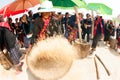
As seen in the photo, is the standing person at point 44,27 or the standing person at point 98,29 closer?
the standing person at point 44,27

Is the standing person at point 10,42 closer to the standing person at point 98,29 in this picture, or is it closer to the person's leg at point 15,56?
the person's leg at point 15,56

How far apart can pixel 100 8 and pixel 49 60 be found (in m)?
9.29

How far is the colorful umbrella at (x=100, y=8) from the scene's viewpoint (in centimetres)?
1647

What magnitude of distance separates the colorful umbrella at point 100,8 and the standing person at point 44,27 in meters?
6.56

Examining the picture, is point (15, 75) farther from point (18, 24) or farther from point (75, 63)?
point (18, 24)

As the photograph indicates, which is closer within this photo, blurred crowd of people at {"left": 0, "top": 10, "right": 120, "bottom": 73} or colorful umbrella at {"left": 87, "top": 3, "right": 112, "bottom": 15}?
blurred crowd of people at {"left": 0, "top": 10, "right": 120, "bottom": 73}

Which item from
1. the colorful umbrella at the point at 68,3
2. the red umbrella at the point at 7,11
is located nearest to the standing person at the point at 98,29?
the colorful umbrella at the point at 68,3

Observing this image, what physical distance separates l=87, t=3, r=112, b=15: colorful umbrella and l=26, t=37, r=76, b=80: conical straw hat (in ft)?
26.1

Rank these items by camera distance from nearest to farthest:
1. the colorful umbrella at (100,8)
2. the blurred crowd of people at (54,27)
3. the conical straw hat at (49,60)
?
the conical straw hat at (49,60) < the blurred crowd of people at (54,27) < the colorful umbrella at (100,8)

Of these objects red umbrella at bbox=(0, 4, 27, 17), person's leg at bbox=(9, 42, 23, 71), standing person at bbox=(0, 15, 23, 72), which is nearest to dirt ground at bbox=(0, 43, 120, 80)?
person's leg at bbox=(9, 42, 23, 71)

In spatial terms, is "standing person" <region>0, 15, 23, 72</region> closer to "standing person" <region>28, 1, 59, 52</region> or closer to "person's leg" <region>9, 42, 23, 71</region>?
"person's leg" <region>9, 42, 23, 71</region>

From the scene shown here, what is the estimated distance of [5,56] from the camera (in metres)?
9.66

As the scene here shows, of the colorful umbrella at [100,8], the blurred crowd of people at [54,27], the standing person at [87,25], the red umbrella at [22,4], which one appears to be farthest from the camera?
the standing person at [87,25]

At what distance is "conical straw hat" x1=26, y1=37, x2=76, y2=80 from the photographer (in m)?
8.02
